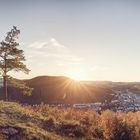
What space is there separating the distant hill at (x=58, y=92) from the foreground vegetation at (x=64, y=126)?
4713 centimetres

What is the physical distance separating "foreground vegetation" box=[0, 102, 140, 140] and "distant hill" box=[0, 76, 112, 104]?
155ft

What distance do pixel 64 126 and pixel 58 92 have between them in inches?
2724

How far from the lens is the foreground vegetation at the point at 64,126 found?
23031 millimetres

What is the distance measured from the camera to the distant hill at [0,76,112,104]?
83.5m

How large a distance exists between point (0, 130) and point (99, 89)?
3529 inches

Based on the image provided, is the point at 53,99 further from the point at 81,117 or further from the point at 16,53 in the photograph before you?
the point at 81,117

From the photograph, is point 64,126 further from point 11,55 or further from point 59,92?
point 59,92

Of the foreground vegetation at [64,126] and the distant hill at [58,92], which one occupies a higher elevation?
the distant hill at [58,92]

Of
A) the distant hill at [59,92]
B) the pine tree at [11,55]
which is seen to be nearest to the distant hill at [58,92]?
the distant hill at [59,92]

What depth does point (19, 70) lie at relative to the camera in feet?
132

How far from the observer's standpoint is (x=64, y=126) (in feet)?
86.7

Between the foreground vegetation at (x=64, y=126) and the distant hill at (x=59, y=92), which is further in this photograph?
the distant hill at (x=59, y=92)

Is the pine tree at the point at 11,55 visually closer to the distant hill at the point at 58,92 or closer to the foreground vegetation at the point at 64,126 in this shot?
the foreground vegetation at the point at 64,126

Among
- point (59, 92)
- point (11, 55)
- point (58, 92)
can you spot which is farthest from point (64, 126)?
point (59, 92)
